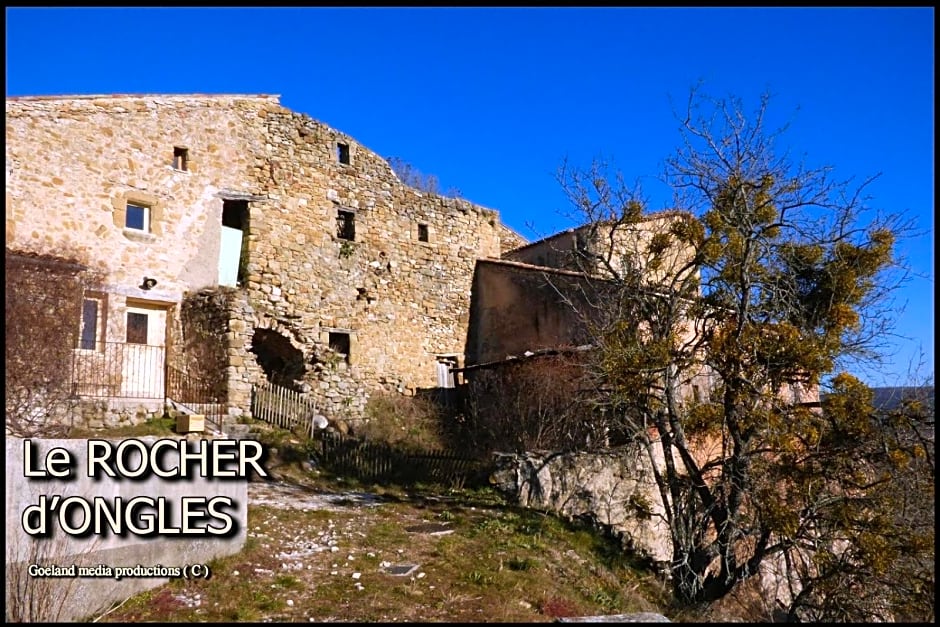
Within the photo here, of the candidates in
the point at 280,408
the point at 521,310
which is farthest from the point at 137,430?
the point at 521,310

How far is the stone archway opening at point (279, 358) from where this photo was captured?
17.7 meters

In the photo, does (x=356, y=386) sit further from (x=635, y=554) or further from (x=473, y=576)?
(x=473, y=576)

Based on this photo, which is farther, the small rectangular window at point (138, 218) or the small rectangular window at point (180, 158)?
the small rectangular window at point (180, 158)

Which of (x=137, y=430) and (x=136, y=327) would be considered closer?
(x=137, y=430)

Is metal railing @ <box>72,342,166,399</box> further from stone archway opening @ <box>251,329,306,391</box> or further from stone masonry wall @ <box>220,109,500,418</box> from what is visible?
stone archway opening @ <box>251,329,306,391</box>

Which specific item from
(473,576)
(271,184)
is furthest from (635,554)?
(271,184)

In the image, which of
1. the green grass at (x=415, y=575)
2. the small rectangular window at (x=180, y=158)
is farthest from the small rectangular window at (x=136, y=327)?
the green grass at (x=415, y=575)

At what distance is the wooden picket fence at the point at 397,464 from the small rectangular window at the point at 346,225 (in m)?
6.31

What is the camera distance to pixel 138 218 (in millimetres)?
16172

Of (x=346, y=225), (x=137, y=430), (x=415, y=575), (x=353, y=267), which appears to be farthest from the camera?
(x=346, y=225)

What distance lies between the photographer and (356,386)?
1838 centimetres

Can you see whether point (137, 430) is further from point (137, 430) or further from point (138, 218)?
point (138, 218)

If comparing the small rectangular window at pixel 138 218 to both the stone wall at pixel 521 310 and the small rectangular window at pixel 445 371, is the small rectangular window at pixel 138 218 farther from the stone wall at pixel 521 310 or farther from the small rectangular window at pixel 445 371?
the stone wall at pixel 521 310

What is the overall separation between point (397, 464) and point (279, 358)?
5456 millimetres
